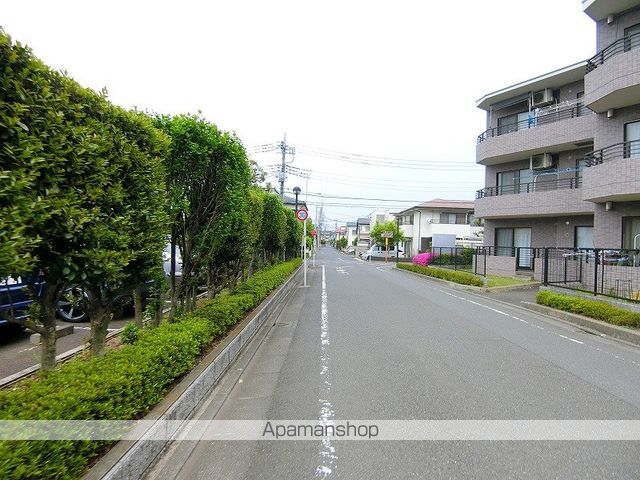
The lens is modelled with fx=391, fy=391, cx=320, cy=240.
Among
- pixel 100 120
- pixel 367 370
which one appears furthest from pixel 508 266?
pixel 100 120

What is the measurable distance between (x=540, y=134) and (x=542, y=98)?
224cm

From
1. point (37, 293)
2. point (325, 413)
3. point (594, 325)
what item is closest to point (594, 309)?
point (594, 325)

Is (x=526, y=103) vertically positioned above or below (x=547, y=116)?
above

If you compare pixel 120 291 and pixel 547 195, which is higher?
pixel 547 195

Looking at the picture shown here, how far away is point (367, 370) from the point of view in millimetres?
5316

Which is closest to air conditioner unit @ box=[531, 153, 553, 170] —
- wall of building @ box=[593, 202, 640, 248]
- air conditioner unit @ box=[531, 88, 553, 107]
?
air conditioner unit @ box=[531, 88, 553, 107]

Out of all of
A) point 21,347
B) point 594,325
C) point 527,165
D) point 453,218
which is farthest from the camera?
point 453,218

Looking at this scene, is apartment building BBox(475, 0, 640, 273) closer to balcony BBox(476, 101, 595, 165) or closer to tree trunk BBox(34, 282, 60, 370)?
balcony BBox(476, 101, 595, 165)

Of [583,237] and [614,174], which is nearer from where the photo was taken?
[614,174]

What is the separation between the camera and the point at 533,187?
1992 centimetres

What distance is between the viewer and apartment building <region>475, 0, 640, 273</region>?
42.4ft

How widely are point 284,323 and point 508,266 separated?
48.5 ft

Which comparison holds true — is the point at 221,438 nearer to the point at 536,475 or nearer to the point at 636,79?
the point at 536,475

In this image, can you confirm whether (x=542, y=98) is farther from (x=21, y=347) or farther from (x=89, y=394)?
(x=89, y=394)
